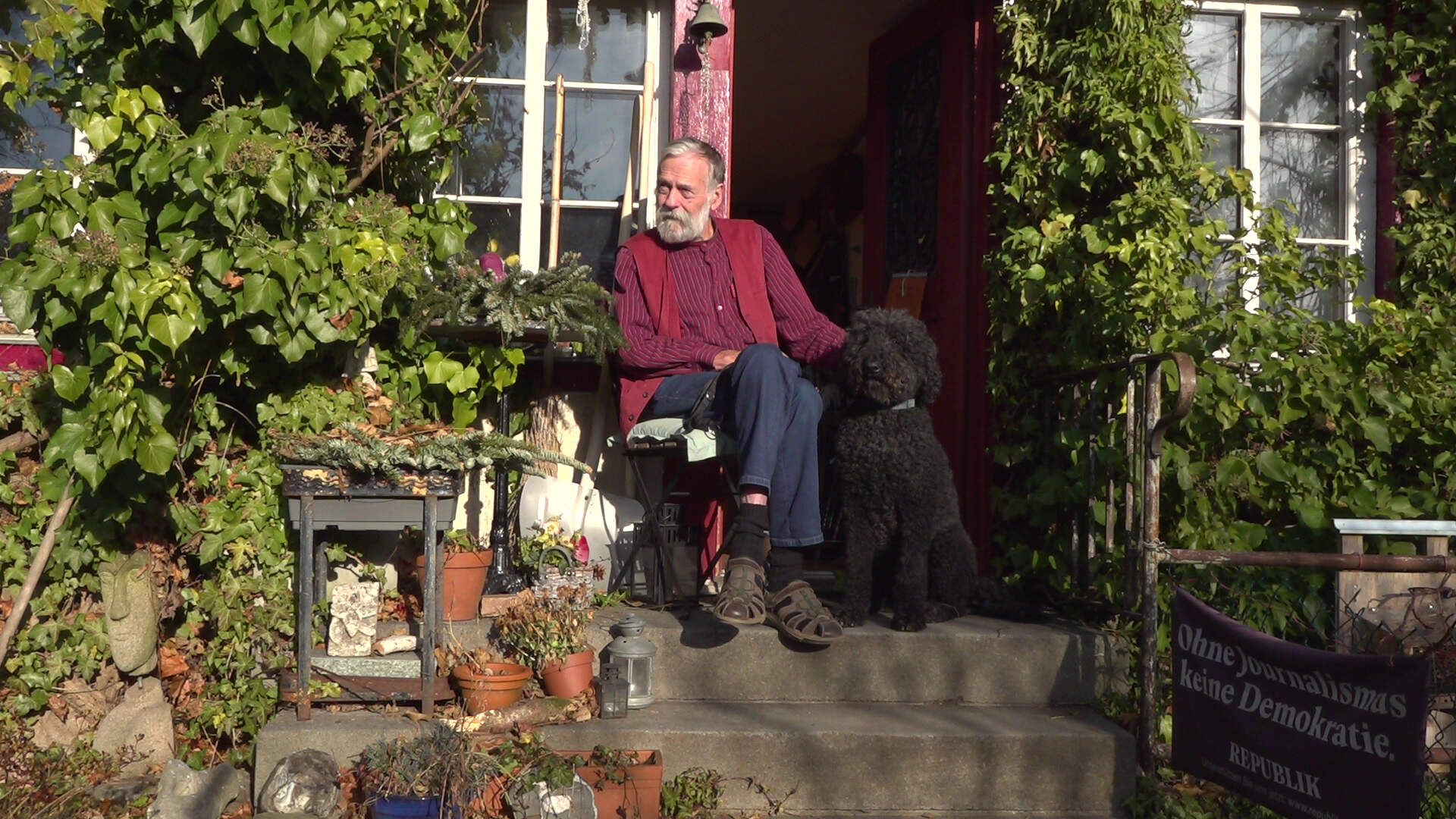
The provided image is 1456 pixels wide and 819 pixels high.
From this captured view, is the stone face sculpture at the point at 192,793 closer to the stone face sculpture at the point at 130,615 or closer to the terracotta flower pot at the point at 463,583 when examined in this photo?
the stone face sculpture at the point at 130,615

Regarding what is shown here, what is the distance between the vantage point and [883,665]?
3895mm

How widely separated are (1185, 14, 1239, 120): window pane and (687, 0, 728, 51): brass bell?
84.7 inches

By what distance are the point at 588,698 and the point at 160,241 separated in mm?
1891

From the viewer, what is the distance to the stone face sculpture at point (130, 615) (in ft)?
12.8

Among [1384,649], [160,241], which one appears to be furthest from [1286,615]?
[160,241]

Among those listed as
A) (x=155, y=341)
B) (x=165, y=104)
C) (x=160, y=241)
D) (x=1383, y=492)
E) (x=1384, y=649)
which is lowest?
(x=1384, y=649)

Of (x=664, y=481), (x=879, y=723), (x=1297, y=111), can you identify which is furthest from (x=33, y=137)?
(x=1297, y=111)

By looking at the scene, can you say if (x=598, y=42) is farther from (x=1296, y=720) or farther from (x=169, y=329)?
(x=1296, y=720)

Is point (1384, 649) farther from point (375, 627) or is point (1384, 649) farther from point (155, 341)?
point (155, 341)

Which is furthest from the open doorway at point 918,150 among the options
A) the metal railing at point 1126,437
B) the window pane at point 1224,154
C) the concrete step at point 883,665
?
the concrete step at point 883,665

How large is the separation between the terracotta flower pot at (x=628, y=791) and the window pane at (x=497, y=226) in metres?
2.41

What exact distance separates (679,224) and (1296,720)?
262 cm

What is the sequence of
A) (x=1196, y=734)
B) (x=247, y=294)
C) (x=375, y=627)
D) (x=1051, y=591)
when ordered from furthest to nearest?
(x=1051, y=591)
(x=375, y=627)
(x=247, y=294)
(x=1196, y=734)

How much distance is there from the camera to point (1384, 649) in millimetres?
3652
